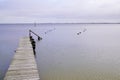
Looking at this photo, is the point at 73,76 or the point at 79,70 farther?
the point at 79,70

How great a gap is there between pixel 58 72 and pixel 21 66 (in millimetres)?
4365

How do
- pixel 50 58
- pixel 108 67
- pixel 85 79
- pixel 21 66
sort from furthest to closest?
pixel 50 58
pixel 108 67
pixel 85 79
pixel 21 66

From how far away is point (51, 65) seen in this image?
62.4 ft

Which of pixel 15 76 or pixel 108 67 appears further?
pixel 108 67

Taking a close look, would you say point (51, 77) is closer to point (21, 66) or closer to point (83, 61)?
point (21, 66)

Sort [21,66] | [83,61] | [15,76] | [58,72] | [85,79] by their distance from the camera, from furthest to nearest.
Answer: [83,61] → [58,72] → [85,79] → [21,66] → [15,76]

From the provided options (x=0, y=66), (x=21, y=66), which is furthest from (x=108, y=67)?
(x=0, y=66)

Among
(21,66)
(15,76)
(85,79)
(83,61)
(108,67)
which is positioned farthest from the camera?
(83,61)

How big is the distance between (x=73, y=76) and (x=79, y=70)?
5.98ft

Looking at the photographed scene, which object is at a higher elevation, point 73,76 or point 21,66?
point 21,66

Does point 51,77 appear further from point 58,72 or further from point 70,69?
point 70,69

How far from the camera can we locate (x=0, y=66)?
60.8 feet

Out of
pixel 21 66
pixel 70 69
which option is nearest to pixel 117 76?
pixel 70 69

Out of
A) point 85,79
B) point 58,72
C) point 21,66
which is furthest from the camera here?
point 58,72
